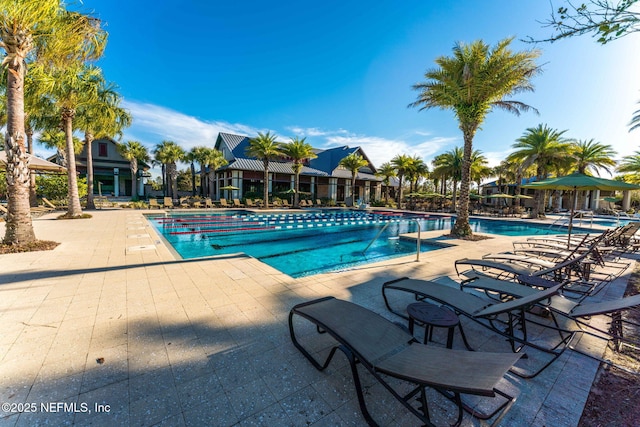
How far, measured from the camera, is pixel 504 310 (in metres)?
2.47

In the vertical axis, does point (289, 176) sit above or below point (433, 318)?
above

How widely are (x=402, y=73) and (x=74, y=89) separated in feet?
51.9

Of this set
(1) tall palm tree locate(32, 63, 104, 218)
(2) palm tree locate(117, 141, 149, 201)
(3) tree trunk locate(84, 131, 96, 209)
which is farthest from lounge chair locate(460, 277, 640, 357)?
(2) palm tree locate(117, 141, 149, 201)

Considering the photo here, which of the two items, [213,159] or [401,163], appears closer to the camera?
[401,163]

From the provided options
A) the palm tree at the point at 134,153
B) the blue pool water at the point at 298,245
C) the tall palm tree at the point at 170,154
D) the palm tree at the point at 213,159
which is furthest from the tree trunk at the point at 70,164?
the palm tree at the point at 134,153

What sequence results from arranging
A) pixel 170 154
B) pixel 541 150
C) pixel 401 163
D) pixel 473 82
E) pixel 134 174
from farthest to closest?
pixel 134 174
pixel 170 154
pixel 401 163
pixel 541 150
pixel 473 82

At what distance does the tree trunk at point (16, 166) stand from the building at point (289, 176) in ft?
71.5

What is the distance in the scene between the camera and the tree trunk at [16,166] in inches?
249

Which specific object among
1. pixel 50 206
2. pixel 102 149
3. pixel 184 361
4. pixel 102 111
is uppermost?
pixel 102 149

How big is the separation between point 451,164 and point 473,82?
810 inches

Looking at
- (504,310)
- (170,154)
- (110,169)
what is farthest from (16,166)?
(110,169)

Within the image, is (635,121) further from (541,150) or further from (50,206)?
(50,206)

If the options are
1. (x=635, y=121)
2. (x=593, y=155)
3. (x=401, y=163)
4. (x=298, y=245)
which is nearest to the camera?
(x=298, y=245)

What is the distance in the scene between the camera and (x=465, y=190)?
1051cm
